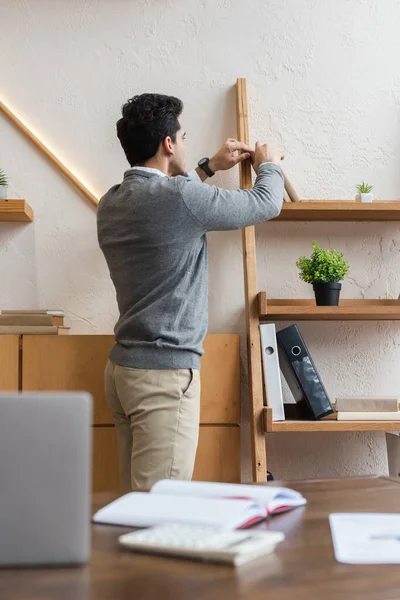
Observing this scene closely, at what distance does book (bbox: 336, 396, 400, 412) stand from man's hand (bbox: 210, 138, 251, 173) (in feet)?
2.71

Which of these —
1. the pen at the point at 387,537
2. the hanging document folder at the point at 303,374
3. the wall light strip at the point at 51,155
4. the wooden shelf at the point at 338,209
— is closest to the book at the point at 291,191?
the wooden shelf at the point at 338,209

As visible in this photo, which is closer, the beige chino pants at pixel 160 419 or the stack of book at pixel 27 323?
the beige chino pants at pixel 160 419

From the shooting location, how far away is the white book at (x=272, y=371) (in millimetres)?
2514

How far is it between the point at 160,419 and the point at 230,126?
47.3 inches

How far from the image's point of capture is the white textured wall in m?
2.78

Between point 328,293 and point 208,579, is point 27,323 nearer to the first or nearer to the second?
point 328,293

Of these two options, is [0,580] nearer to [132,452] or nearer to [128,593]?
[128,593]

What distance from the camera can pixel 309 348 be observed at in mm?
2787

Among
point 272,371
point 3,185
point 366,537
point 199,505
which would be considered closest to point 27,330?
point 3,185

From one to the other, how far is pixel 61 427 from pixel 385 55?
2486 millimetres

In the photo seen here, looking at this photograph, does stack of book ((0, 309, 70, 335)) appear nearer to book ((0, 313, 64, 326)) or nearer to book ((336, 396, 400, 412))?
book ((0, 313, 64, 326))

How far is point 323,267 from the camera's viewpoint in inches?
102

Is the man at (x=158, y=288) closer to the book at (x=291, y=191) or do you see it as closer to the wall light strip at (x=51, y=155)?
the book at (x=291, y=191)

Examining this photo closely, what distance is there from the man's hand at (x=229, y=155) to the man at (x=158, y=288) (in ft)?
0.91
